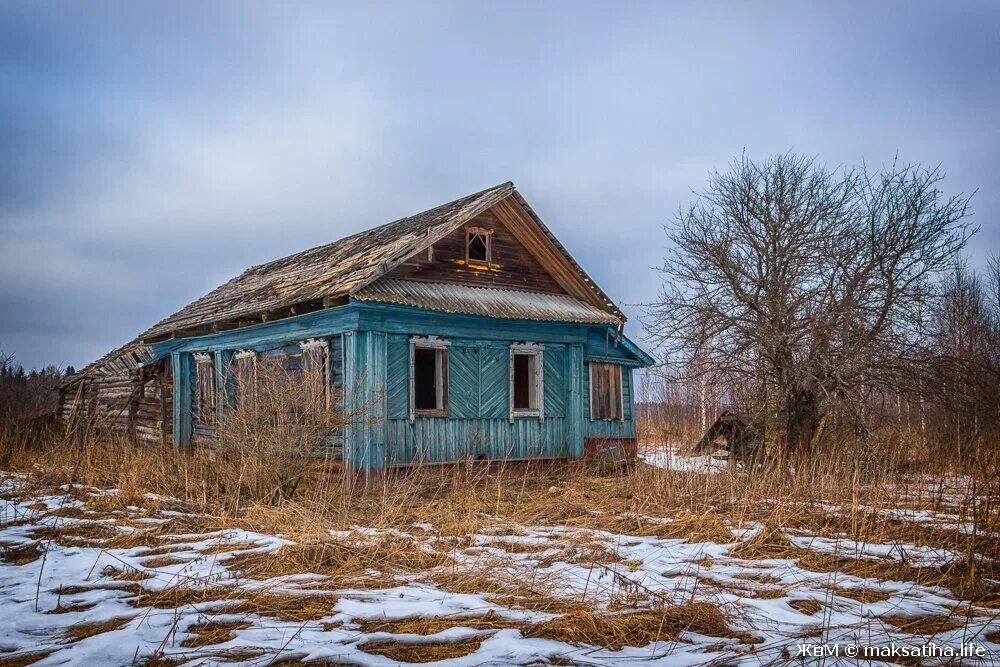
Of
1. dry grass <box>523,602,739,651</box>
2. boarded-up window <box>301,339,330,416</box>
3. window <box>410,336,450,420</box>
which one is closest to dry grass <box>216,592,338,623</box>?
dry grass <box>523,602,739,651</box>

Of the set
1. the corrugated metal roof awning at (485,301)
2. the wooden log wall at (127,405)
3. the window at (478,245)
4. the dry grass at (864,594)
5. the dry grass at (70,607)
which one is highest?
the window at (478,245)

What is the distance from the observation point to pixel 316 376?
31.9 feet

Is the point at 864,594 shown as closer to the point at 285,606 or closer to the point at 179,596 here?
the point at 285,606

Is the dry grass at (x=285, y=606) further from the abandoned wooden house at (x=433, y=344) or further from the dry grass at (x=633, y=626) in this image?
the abandoned wooden house at (x=433, y=344)

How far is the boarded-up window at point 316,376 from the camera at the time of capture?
30.8 ft

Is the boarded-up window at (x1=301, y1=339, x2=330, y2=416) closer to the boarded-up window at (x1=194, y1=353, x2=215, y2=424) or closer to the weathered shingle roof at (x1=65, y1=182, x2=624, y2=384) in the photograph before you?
the weathered shingle roof at (x1=65, y1=182, x2=624, y2=384)

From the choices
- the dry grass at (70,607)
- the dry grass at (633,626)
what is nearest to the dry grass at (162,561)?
the dry grass at (70,607)

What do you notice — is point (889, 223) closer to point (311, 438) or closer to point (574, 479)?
point (574, 479)

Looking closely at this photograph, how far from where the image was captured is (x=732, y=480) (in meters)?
8.48

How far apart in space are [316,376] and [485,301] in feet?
13.3

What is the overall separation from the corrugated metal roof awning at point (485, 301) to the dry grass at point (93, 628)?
689cm

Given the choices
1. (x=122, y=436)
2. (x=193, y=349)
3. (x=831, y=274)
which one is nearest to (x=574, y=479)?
(x=831, y=274)

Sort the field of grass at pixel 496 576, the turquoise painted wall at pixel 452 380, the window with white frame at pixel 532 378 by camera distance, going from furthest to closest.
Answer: the window with white frame at pixel 532 378 < the turquoise painted wall at pixel 452 380 < the field of grass at pixel 496 576

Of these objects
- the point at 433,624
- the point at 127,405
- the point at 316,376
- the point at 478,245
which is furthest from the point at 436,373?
the point at 127,405
